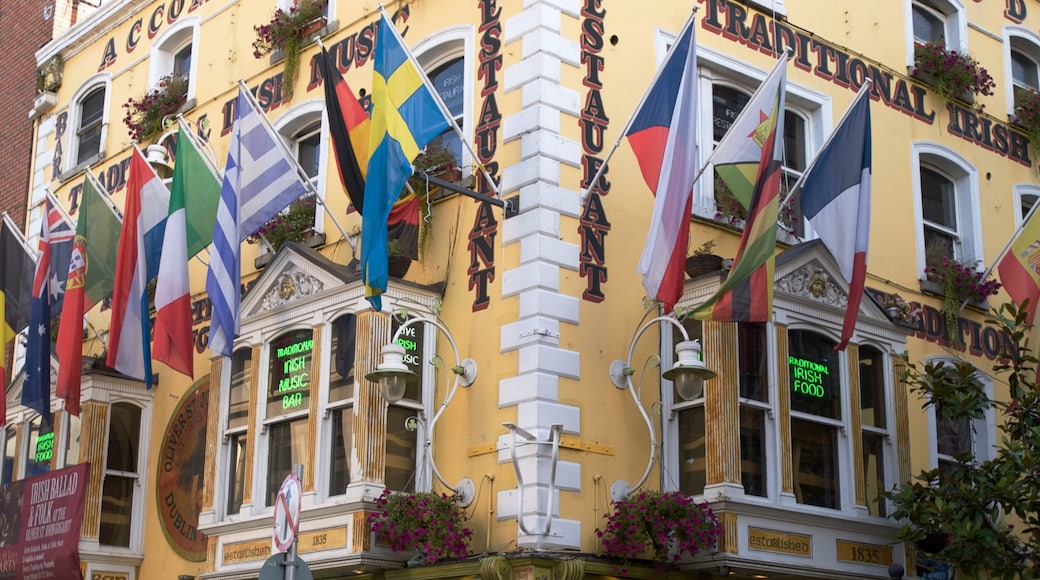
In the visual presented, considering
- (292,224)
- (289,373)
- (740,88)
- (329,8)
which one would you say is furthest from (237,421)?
(740,88)

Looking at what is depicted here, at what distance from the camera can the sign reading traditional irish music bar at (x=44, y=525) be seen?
61.3 feet

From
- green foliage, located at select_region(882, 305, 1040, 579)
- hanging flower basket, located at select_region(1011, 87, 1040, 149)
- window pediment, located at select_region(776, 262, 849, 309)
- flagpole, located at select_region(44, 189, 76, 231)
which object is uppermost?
hanging flower basket, located at select_region(1011, 87, 1040, 149)

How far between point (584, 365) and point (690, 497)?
1.71 m

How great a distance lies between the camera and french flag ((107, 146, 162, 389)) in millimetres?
17125

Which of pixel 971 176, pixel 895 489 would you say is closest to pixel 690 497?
pixel 895 489

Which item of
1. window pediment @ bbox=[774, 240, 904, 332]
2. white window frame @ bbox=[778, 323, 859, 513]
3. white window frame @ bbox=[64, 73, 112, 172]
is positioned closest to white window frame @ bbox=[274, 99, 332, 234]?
white window frame @ bbox=[64, 73, 112, 172]

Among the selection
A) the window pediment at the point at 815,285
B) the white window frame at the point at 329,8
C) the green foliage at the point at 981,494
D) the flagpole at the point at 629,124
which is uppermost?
the white window frame at the point at 329,8

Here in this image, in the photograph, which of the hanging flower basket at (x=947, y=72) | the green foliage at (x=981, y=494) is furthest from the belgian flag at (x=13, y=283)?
the hanging flower basket at (x=947, y=72)

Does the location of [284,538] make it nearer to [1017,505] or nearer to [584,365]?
[584,365]

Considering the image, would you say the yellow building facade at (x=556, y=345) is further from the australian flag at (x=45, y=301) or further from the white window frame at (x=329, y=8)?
the australian flag at (x=45, y=301)

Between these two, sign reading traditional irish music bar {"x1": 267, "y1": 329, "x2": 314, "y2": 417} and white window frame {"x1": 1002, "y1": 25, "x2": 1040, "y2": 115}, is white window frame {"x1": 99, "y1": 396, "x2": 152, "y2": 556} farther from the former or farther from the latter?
white window frame {"x1": 1002, "y1": 25, "x2": 1040, "y2": 115}

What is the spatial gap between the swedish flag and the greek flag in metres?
1.67

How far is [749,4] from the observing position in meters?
18.0

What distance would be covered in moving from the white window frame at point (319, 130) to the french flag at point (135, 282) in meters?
1.79
